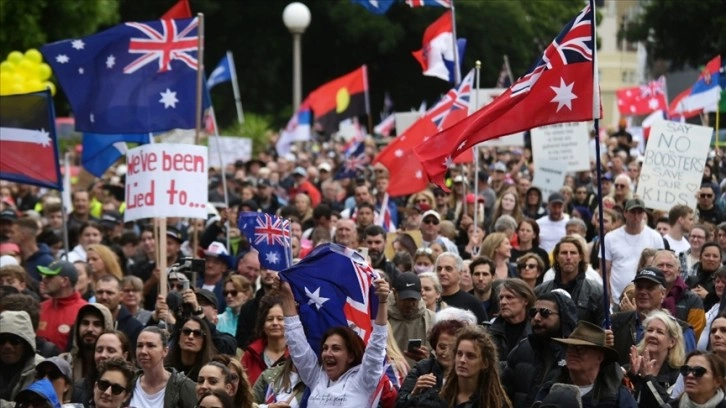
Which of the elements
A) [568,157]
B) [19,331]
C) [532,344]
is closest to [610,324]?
[532,344]

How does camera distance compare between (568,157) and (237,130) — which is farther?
(237,130)

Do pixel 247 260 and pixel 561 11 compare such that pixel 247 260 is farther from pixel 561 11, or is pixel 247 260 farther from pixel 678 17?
pixel 561 11

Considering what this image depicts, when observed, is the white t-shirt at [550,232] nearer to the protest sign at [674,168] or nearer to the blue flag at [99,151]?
the protest sign at [674,168]

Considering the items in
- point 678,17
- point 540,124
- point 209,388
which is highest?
point 678,17

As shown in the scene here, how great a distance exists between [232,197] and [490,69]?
37611 millimetres

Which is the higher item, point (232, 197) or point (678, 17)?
point (678, 17)

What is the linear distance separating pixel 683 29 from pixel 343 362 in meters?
39.5

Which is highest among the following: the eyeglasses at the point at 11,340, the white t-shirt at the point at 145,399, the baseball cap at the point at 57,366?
the eyeglasses at the point at 11,340

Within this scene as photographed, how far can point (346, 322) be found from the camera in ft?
32.6

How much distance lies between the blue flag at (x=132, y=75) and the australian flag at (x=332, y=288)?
6.13 m

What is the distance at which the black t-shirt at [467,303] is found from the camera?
1221 cm

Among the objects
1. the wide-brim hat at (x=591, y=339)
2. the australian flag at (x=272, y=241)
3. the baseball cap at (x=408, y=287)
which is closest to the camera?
the wide-brim hat at (x=591, y=339)

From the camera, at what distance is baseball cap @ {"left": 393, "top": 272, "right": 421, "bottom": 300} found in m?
11.2

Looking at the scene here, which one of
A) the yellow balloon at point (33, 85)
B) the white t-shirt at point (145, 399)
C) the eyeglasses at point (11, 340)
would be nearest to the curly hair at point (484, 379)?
the white t-shirt at point (145, 399)
